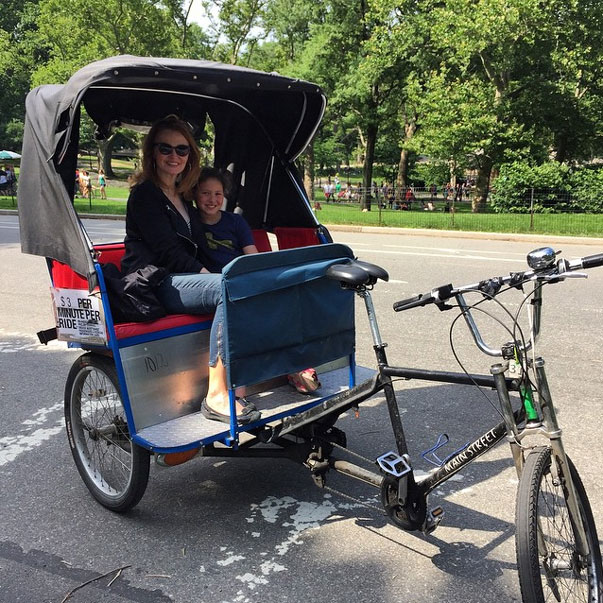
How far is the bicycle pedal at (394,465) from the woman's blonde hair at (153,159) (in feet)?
7.23

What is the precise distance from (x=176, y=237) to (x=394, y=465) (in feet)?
6.16

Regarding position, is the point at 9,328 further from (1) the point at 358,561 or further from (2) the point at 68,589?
(1) the point at 358,561

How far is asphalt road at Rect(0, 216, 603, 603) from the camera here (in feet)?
9.02

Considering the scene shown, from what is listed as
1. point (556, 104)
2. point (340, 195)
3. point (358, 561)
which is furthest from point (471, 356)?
point (340, 195)

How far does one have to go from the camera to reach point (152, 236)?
3.65 m

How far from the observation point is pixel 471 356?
5.80m

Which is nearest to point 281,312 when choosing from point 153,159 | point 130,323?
point 130,323

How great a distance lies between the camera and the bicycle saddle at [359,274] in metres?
2.76

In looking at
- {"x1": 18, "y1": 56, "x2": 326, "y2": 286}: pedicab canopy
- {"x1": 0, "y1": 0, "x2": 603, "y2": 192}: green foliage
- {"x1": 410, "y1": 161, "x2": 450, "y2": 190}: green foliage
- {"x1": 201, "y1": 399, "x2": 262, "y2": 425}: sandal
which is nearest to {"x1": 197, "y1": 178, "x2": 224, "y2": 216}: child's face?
{"x1": 18, "y1": 56, "x2": 326, "y2": 286}: pedicab canopy

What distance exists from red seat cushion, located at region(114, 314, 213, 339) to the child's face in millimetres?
997

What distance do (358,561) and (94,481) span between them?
5.25 feet

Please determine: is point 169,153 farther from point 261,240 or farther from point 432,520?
point 432,520

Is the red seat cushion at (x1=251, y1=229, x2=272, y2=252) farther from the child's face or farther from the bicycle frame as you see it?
the bicycle frame

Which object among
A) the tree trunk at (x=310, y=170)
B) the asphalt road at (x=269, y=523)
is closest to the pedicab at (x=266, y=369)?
the asphalt road at (x=269, y=523)
